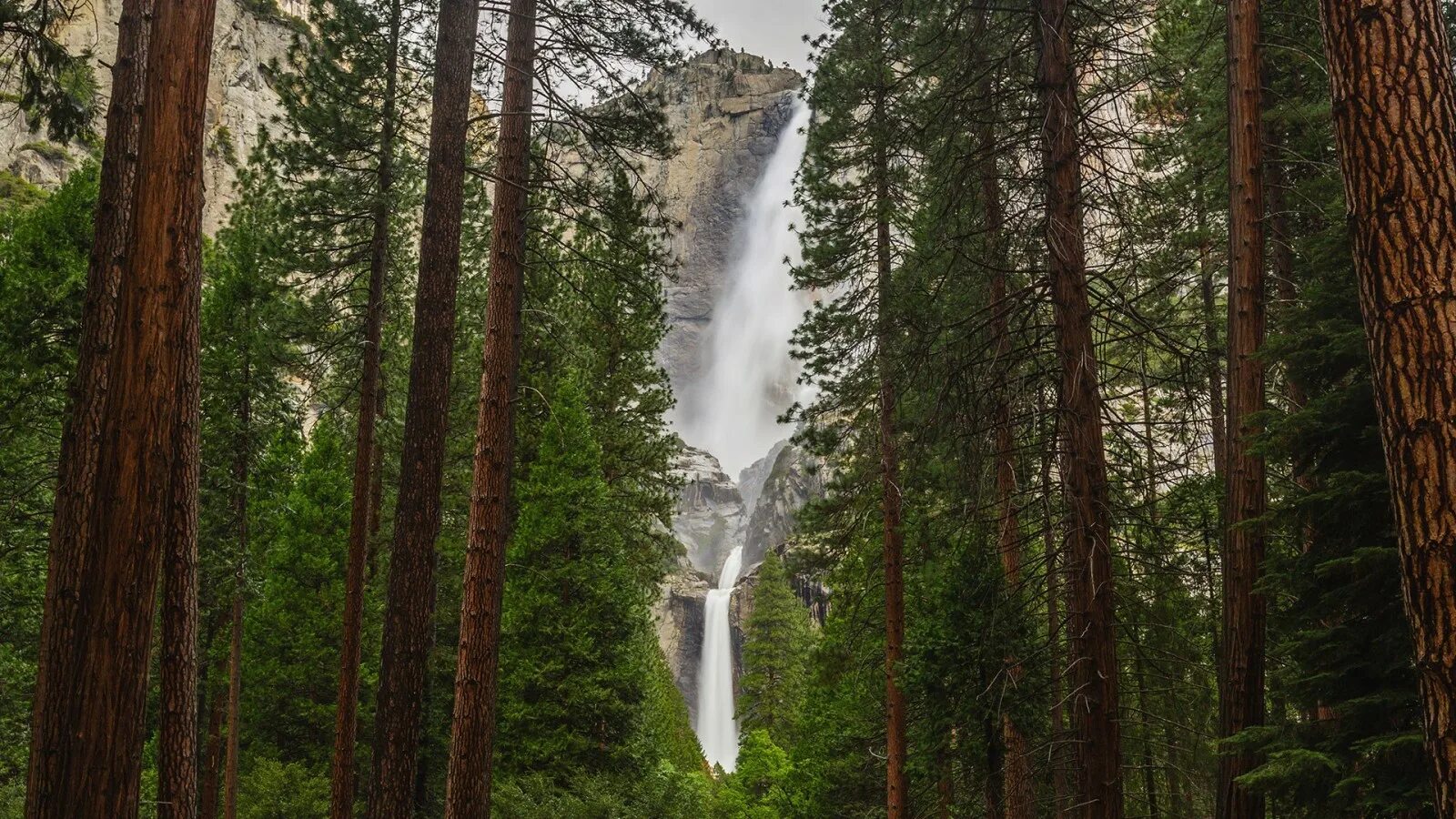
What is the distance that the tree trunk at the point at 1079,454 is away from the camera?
16.0 ft

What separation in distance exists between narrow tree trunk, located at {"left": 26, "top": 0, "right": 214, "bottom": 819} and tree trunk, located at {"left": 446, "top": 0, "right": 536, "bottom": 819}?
6.22ft

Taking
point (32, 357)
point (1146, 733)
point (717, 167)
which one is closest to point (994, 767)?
point (1146, 733)

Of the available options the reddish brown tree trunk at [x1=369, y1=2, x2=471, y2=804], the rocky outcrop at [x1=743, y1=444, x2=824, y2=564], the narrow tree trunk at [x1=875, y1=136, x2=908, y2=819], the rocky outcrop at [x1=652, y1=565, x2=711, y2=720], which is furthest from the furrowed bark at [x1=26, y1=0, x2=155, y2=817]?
the rocky outcrop at [x1=743, y1=444, x2=824, y2=564]

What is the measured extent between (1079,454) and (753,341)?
91.7 m

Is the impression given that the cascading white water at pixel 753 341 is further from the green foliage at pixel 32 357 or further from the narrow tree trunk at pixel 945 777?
the green foliage at pixel 32 357

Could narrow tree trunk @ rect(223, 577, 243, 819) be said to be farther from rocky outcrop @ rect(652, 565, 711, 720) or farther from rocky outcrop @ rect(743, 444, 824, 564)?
rocky outcrop @ rect(743, 444, 824, 564)

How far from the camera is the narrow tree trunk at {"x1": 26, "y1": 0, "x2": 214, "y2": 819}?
3.90 m

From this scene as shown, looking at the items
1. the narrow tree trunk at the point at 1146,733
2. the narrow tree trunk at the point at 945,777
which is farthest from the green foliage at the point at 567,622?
the narrow tree trunk at the point at 1146,733

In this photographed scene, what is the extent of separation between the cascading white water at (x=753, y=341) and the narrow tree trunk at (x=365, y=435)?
7967 centimetres

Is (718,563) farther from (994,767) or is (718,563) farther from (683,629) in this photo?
(994,767)

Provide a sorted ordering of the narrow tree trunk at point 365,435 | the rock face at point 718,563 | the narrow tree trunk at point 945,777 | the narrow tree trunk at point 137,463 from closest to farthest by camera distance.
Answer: the narrow tree trunk at point 137,463 < the narrow tree trunk at point 945,777 < the narrow tree trunk at point 365,435 < the rock face at point 718,563

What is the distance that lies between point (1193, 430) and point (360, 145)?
8.79 meters

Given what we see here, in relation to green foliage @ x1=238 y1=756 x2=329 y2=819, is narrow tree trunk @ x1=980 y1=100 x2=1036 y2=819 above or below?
above

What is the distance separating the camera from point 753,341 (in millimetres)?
96438
